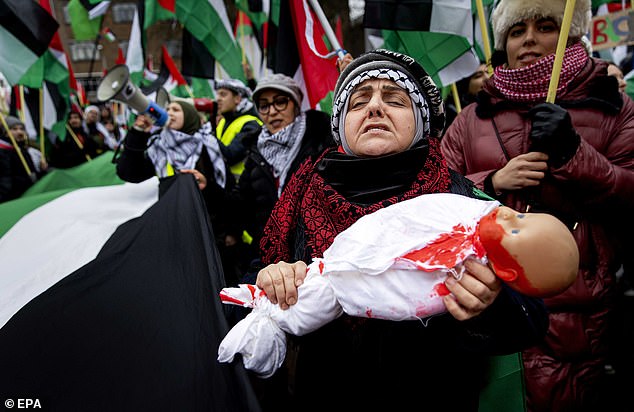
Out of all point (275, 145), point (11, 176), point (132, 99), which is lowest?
point (11, 176)

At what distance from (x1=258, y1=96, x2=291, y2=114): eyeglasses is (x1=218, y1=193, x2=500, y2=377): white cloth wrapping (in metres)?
1.89

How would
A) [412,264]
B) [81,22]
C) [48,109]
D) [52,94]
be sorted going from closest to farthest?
[412,264] < [48,109] < [52,94] < [81,22]

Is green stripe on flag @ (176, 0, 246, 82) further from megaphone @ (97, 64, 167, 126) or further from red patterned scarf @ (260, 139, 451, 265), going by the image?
red patterned scarf @ (260, 139, 451, 265)

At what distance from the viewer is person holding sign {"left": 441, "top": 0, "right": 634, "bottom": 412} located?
55.1 inches

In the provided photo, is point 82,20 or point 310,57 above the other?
point 82,20

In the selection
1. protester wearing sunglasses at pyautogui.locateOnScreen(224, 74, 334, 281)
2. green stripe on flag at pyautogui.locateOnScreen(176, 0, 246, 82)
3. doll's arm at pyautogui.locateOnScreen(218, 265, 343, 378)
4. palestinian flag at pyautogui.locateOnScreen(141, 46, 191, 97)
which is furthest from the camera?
palestinian flag at pyautogui.locateOnScreen(141, 46, 191, 97)

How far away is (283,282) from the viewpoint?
93 centimetres

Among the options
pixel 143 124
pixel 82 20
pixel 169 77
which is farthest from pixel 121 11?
pixel 143 124

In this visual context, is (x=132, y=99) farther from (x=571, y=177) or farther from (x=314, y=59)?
(x=571, y=177)

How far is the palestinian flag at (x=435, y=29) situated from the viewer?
88.8 inches

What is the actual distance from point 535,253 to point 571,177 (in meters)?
0.88

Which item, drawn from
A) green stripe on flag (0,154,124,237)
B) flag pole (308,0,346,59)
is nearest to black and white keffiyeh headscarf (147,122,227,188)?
green stripe on flag (0,154,124,237)

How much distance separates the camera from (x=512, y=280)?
705 mm

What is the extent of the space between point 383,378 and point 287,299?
0.37 m
